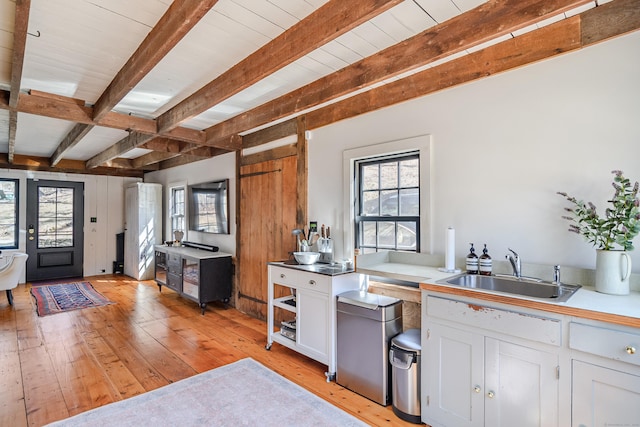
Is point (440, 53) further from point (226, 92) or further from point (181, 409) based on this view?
point (181, 409)

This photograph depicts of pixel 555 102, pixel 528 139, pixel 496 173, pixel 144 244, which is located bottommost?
pixel 144 244

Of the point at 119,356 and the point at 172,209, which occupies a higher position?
the point at 172,209

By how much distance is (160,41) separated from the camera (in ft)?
6.36

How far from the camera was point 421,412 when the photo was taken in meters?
2.16

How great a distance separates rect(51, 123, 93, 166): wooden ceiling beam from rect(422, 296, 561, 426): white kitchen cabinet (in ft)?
13.7

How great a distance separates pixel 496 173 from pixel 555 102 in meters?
0.55

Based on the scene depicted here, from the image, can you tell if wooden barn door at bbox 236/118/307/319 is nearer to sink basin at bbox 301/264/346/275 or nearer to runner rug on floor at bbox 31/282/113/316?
sink basin at bbox 301/264/346/275

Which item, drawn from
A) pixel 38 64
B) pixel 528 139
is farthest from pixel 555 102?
pixel 38 64

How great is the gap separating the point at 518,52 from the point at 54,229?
Answer: 8.48m

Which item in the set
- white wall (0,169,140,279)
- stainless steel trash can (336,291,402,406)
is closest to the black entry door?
white wall (0,169,140,279)

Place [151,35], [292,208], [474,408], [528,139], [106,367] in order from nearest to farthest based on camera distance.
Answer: [474,408] < [151,35] < [528,139] < [106,367] < [292,208]

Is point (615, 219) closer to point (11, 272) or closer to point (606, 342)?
point (606, 342)

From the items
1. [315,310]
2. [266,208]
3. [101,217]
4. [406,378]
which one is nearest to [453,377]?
[406,378]

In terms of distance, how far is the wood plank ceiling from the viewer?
180cm
